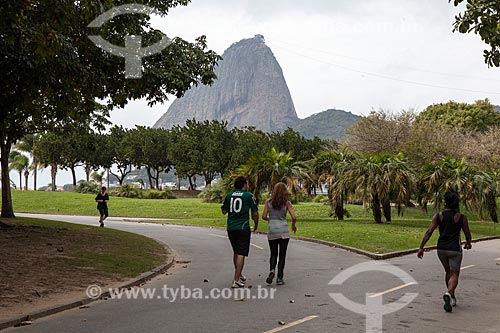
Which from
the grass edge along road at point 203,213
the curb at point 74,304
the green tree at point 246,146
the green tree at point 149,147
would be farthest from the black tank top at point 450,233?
the green tree at point 149,147

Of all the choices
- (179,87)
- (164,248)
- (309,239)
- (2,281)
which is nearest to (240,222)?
(2,281)

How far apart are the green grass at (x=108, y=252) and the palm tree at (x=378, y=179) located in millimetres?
13369

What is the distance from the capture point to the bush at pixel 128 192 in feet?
185

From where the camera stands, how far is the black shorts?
9.61 meters

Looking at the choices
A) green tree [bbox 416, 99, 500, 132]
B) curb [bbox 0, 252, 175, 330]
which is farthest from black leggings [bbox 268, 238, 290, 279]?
green tree [bbox 416, 99, 500, 132]

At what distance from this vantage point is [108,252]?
14.0 meters

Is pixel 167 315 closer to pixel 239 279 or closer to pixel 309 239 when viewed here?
pixel 239 279

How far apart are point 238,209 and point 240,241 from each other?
1.94 feet

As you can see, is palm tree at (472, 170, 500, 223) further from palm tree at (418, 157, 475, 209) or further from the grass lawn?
the grass lawn

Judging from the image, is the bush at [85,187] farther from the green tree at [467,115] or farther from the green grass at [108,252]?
the green grass at [108,252]

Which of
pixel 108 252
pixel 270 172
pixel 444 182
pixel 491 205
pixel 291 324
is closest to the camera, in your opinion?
pixel 291 324

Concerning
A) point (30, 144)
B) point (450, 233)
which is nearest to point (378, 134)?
point (450, 233)

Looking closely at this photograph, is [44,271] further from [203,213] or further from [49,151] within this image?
[49,151]

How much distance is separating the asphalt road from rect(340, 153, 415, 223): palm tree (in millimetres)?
13206
